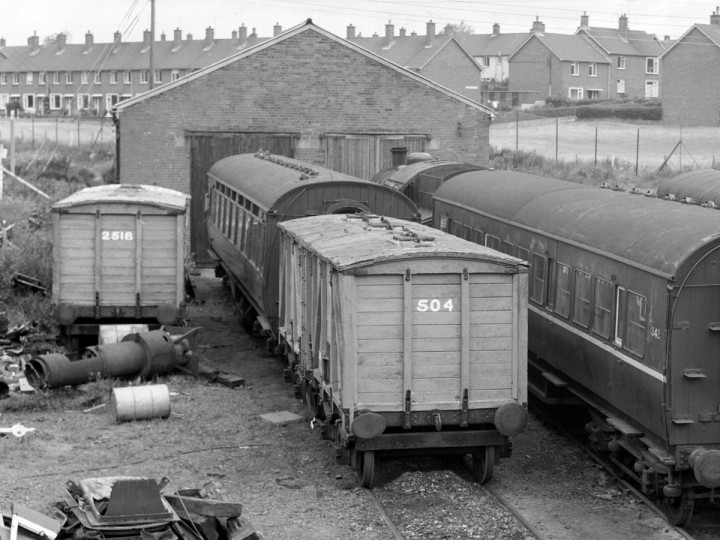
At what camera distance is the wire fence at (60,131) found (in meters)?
56.0

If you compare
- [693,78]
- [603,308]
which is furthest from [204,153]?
[693,78]

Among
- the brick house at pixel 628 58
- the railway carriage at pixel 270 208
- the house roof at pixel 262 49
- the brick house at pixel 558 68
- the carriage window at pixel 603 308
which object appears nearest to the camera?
the carriage window at pixel 603 308

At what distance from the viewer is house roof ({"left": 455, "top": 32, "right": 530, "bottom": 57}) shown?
93.6 metres

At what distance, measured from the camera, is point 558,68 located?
81.4 meters

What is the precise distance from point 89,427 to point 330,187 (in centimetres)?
507

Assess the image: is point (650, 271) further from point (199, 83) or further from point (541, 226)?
point (199, 83)

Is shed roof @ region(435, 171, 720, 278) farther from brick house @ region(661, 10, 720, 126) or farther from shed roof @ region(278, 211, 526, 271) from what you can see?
brick house @ region(661, 10, 720, 126)

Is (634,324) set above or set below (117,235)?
below

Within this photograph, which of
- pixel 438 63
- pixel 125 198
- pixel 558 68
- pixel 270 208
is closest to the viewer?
pixel 270 208

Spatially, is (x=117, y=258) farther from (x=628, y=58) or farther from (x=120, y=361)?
(x=628, y=58)

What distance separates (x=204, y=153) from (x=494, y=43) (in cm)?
6851

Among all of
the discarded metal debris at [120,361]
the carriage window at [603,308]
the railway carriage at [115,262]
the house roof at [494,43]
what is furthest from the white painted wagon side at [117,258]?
the house roof at [494,43]

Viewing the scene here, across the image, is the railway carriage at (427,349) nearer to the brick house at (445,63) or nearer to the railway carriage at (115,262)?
the railway carriage at (115,262)

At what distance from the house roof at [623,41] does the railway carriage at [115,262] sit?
7374 cm
